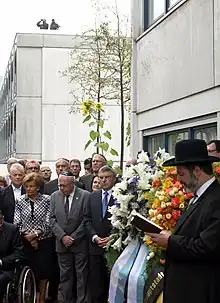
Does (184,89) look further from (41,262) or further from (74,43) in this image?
(74,43)

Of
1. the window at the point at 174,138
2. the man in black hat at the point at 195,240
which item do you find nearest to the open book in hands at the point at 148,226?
the man in black hat at the point at 195,240

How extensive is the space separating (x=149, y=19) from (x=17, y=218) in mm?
5640

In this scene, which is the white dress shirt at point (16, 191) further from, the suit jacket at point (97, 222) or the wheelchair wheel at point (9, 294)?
the wheelchair wheel at point (9, 294)

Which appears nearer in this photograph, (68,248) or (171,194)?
(171,194)

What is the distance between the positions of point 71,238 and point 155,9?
5486 millimetres

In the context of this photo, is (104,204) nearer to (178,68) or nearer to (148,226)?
(178,68)

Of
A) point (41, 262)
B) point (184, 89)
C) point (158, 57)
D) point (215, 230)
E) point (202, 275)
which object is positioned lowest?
point (41, 262)

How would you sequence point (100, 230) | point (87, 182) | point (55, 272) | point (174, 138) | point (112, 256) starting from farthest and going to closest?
point (174, 138), point (87, 182), point (55, 272), point (100, 230), point (112, 256)

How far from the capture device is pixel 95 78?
16750 millimetres

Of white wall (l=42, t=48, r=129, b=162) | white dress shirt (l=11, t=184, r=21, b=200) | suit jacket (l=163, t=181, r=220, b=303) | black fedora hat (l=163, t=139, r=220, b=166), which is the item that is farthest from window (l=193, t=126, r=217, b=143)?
white wall (l=42, t=48, r=129, b=162)

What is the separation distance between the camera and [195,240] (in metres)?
4.21

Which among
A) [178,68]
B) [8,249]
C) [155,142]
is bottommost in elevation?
[8,249]

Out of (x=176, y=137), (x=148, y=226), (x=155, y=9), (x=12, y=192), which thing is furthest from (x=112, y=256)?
(x=155, y=9)

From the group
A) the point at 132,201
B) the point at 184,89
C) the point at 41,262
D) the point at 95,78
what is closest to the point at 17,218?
the point at 41,262
